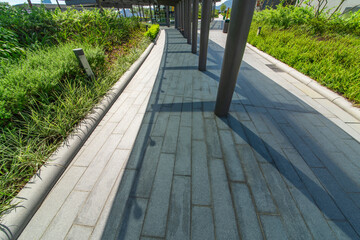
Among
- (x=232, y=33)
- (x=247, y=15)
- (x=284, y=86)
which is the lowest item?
(x=284, y=86)

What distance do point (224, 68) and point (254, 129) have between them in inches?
50.0

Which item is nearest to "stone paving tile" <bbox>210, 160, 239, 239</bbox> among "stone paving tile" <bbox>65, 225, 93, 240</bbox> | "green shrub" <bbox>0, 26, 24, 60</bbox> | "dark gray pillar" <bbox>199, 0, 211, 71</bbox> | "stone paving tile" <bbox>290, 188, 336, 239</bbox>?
"stone paving tile" <bbox>290, 188, 336, 239</bbox>

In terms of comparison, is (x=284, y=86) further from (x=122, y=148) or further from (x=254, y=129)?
(x=122, y=148)

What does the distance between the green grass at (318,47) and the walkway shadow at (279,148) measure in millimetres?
1247

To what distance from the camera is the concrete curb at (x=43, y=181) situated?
1.41 metres

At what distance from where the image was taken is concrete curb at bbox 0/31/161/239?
1.41m

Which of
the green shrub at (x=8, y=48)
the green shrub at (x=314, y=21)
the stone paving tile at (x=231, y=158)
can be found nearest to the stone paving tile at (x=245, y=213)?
the stone paving tile at (x=231, y=158)

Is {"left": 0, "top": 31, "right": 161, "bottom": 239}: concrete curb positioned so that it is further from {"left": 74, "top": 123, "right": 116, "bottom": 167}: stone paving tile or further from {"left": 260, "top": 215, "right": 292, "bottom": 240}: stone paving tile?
{"left": 260, "top": 215, "right": 292, "bottom": 240}: stone paving tile

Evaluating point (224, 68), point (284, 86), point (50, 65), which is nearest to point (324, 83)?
point (284, 86)

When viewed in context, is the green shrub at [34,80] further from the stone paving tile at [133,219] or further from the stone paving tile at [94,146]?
the stone paving tile at [133,219]

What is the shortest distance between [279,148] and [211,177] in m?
1.28

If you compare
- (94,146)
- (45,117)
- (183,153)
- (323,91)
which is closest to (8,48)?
(45,117)

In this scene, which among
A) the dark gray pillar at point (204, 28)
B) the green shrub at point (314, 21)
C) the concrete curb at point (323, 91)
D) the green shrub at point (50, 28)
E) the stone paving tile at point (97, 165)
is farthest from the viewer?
the green shrub at point (314, 21)

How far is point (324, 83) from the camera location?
379 cm
